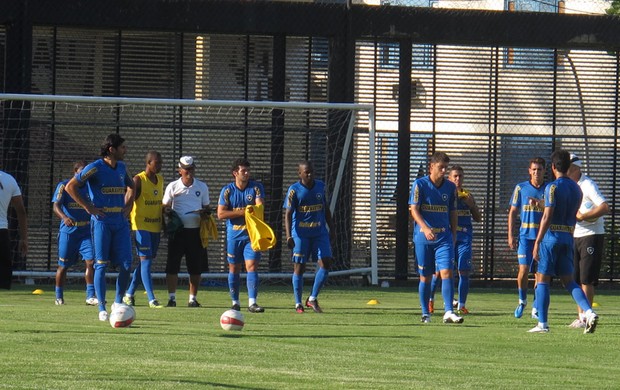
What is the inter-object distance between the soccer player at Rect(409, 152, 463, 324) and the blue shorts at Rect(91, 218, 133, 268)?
11.6 ft

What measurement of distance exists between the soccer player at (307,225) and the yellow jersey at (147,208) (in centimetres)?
197

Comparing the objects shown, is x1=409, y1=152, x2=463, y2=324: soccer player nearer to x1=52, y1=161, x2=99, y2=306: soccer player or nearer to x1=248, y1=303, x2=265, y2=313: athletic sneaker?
x1=248, y1=303, x2=265, y2=313: athletic sneaker

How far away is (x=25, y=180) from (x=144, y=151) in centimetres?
226

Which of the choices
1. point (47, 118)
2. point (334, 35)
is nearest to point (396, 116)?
point (334, 35)

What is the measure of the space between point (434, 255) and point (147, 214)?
458 cm

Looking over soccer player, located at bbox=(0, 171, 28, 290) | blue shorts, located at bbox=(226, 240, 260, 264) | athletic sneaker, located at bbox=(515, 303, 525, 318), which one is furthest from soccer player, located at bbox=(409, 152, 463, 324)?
soccer player, located at bbox=(0, 171, 28, 290)

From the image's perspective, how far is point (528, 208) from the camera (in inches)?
676

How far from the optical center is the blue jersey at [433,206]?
15.5m

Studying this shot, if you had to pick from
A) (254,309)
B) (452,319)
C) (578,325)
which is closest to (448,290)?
(452,319)

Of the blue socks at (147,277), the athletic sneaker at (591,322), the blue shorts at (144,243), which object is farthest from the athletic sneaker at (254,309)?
the athletic sneaker at (591,322)

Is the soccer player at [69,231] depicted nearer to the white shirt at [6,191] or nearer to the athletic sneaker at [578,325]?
the white shirt at [6,191]

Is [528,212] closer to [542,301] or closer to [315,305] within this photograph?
[315,305]

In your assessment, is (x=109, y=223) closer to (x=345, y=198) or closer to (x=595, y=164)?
(x=345, y=198)

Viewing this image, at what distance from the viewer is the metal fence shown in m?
24.5
